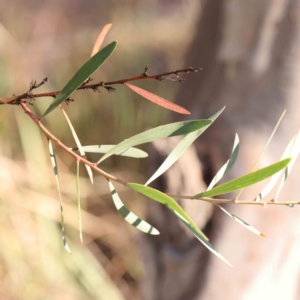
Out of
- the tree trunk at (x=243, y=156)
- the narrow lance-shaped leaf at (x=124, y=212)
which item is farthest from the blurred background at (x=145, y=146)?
the narrow lance-shaped leaf at (x=124, y=212)

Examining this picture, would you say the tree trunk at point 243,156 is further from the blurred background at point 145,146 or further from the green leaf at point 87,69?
the green leaf at point 87,69

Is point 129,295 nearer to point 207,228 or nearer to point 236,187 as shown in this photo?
point 207,228

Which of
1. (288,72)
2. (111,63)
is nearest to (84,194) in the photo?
(111,63)

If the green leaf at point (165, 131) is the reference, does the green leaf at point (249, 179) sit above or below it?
below

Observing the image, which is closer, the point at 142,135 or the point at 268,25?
the point at 142,135

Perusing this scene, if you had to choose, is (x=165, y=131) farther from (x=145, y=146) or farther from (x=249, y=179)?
(x=145, y=146)

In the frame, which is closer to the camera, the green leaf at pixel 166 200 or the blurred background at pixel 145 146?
the green leaf at pixel 166 200

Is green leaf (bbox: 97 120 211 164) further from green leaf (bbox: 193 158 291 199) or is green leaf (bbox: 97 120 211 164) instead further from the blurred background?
the blurred background

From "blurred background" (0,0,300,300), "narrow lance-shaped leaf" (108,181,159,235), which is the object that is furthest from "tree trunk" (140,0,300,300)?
"narrow lance-shaped leaf" (108,181,159,235)
